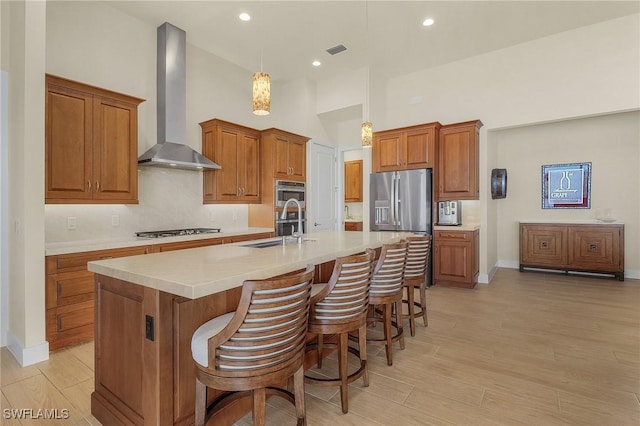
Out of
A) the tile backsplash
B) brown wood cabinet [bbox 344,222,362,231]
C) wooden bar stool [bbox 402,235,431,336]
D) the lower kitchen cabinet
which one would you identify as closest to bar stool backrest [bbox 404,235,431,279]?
wooden bar stool [bbox 402,235,431,336]

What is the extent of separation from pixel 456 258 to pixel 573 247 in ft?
7.39

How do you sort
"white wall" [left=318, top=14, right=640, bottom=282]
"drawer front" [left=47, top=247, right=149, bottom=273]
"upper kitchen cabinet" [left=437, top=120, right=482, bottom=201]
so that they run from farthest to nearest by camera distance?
"upper kitchen cabinet" [left=437, top=120, right=482, bottom=201]
"white wall" [left=318, top=14, right=640, bottom=282]
"drawer front" [left=47, top=247, right=149, bottom=273]

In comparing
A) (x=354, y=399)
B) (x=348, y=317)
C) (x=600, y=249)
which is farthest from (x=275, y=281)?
(x=600, y=249)

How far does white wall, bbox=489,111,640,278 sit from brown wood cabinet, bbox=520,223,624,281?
437 millimetres

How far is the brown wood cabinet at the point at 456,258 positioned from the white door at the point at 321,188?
2.08 m

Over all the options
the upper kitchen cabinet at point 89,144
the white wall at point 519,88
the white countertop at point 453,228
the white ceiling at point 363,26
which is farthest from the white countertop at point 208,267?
the white wall at point 519,88

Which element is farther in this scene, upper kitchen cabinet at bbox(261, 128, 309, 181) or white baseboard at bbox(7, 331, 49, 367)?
upper kitchen cabinet at bbox(261, 128, 309, 181)

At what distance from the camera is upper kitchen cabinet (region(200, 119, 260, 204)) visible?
454 cm

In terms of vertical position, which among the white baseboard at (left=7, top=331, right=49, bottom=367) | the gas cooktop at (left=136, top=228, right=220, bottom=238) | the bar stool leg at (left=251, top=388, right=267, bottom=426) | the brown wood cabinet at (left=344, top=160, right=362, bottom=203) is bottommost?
the white baseboard at (left=7, top=331, right=49, bottom=367)

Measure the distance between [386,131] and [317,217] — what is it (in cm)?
194

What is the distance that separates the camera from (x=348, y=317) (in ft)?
6.42

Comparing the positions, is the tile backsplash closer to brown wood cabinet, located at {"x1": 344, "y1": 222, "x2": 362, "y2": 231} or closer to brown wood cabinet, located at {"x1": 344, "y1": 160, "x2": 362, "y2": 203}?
brown wood cabinet, located at {"x1": 344, "y1": 222, "x2": 362, "y2": 231}

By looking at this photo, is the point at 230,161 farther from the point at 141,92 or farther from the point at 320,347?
the point at 320,347

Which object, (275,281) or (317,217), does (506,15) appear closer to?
(317,217)
